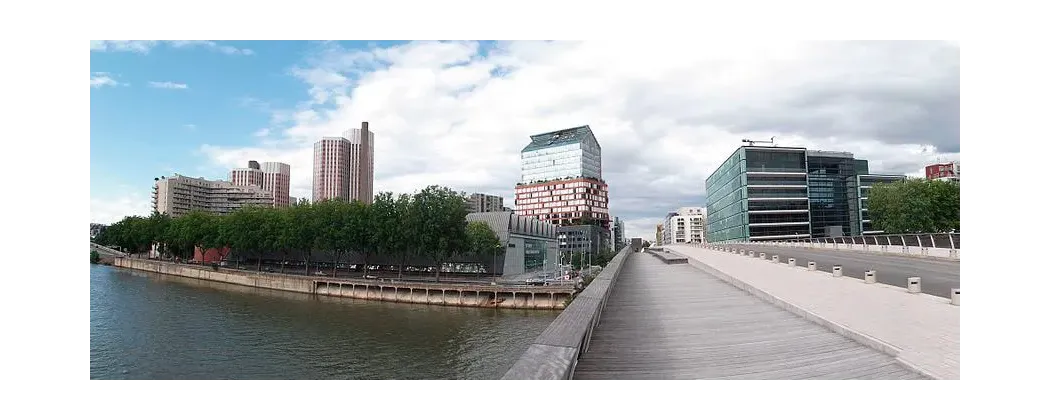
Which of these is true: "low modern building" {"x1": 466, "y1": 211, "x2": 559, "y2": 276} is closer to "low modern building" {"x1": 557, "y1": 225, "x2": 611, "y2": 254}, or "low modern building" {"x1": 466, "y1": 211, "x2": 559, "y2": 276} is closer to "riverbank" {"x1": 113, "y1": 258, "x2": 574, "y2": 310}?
"riverbank" {"x1": 113, "y1": 258, "x2": 574, "y2": 310}

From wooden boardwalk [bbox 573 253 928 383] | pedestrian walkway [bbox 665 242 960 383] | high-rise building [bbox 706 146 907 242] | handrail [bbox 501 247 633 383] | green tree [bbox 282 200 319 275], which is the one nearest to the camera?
handrail [bbox 501 247 633 383]

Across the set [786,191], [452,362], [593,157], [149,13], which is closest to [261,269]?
[452,362]

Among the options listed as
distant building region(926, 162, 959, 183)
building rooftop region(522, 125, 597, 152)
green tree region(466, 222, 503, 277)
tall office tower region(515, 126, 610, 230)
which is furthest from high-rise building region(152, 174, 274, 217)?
distant building region(926, 162, 959, 183)

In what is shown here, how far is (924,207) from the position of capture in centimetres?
4541

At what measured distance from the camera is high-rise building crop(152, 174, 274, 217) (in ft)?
409

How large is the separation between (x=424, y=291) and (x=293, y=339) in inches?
745

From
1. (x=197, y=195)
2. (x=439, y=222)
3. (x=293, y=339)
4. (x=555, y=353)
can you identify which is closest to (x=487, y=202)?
(x=197, y=195)

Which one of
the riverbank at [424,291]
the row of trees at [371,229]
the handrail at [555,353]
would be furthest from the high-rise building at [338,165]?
the handrail at [555,353]

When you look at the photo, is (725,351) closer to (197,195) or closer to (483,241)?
(483,241)

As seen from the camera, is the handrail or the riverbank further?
the riverbank

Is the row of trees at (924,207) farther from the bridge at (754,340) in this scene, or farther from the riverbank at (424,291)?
the bridge at (754,340)

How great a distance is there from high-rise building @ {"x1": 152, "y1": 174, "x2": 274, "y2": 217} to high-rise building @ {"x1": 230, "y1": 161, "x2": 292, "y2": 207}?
849 inches

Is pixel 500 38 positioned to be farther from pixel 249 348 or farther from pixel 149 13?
pixel 249 348
